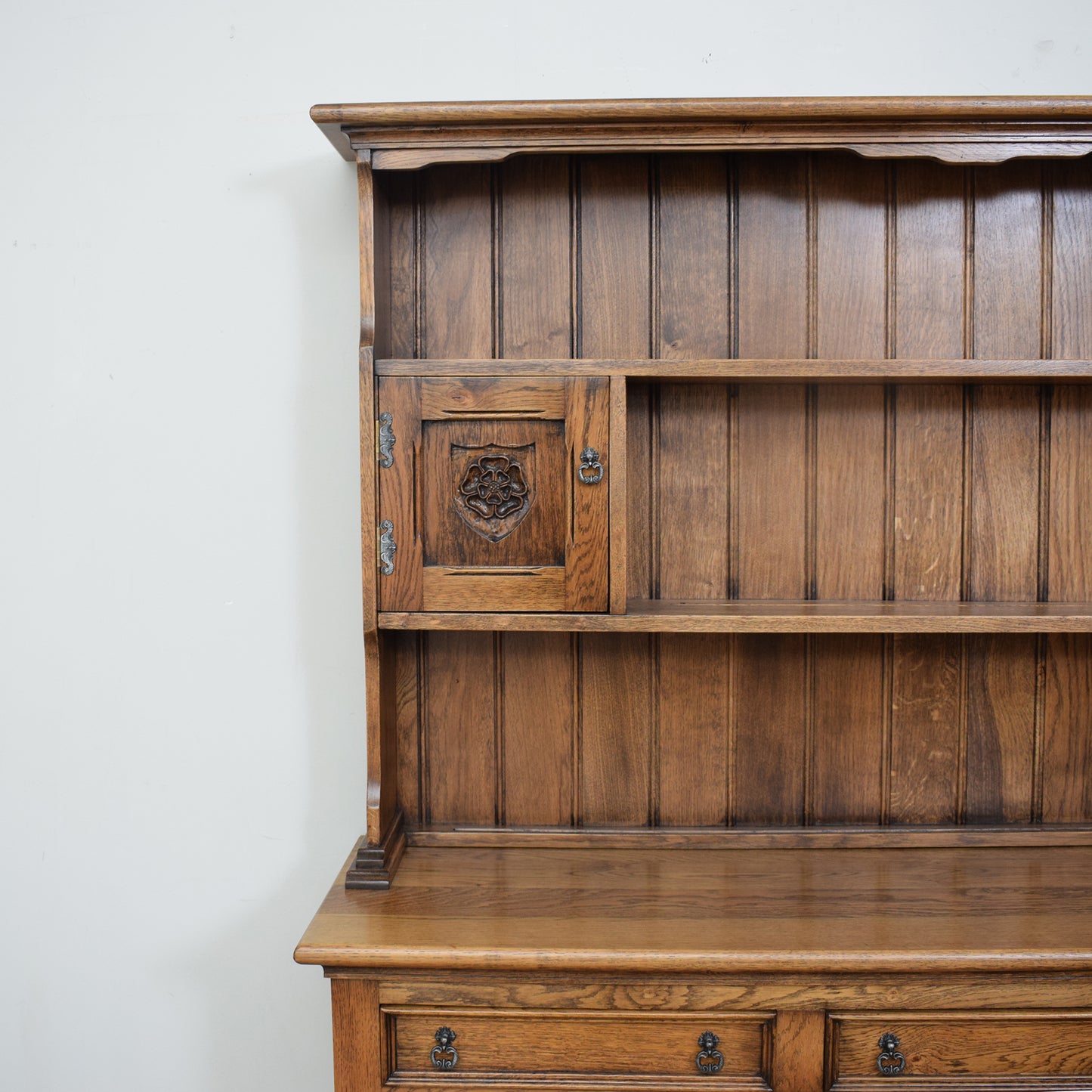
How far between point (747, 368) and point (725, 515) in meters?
0.29

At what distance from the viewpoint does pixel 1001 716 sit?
5.22 feet

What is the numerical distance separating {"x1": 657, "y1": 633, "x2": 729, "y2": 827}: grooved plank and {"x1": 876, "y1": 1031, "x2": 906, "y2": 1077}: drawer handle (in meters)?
0.44

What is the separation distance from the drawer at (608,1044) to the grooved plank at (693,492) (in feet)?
2.21

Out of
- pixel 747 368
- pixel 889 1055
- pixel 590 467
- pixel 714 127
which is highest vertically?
pixel 714 127

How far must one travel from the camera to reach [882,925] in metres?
1.29

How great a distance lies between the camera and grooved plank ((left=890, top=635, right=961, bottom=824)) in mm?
1591

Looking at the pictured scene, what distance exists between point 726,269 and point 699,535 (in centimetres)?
47

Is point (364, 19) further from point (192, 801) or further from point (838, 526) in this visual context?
point (192, 801)

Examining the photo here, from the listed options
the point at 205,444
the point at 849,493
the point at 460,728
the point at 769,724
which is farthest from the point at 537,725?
the point at 205,444

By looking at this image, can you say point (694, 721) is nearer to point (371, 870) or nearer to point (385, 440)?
point (371, 870)

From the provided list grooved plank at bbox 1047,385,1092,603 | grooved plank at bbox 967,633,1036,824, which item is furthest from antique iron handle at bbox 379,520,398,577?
grooved plank at bbox 1047,385,1092,603

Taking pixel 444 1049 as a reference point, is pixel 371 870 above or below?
above

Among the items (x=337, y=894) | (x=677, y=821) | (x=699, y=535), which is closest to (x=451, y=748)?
(x=337, y=894)

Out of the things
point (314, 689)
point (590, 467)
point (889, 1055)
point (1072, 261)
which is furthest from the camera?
point (314, 689)
